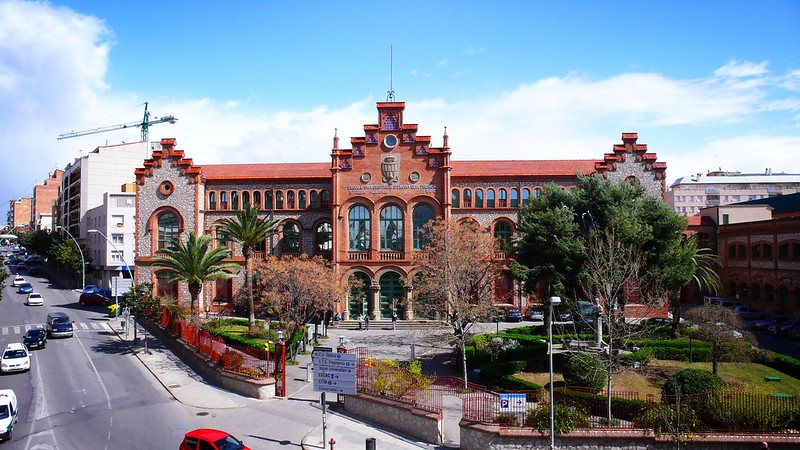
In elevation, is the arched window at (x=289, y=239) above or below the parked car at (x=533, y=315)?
above

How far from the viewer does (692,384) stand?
21.0 metres

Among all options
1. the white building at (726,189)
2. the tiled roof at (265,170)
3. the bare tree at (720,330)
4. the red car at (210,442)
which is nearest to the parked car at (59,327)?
the tiled roof at (265,170)

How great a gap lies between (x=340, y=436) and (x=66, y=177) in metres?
88.0

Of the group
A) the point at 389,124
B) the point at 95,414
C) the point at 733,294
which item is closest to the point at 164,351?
the point at 95,414

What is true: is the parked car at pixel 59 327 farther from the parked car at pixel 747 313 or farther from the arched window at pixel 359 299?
the parked car at pixel 747 313

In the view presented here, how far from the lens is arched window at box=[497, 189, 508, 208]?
47.8 meters

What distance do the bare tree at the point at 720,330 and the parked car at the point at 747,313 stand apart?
2051 cm

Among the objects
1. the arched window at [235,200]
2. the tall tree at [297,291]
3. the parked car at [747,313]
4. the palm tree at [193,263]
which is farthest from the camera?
the arched window at [235,200]

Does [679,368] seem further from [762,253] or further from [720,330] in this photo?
[762,253]

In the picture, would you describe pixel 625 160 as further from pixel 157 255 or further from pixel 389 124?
pixel 157 255

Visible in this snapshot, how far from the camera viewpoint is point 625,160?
152 feet

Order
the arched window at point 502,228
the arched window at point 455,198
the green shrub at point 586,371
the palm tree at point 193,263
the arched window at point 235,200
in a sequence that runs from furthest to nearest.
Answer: the arched window at point 235,200, the arched window at point 502,228, the arched window at point 455,198, the palm tree at point 193,263, the green shrub at point 586,371

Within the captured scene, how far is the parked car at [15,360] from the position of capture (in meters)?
28.8

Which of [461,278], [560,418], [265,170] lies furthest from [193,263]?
[560,418]
